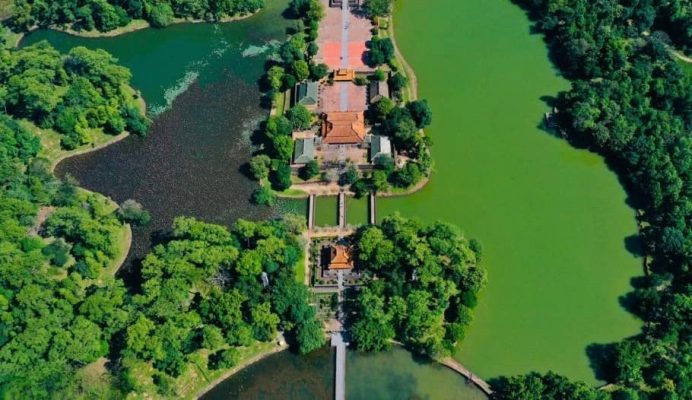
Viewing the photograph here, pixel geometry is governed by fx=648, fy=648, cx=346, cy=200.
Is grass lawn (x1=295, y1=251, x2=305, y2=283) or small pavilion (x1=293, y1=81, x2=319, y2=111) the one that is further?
small pavilion (x1=293, y1=81, x2=319, y2=111)

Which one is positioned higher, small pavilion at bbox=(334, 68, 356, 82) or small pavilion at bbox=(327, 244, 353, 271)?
small pavilion at bbox=(334, 68, 356, 82)

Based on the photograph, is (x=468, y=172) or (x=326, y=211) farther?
(x=468, y=172)

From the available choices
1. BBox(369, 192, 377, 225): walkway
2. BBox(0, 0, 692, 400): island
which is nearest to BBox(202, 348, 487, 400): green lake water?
BBox(0, 0, 692, 400): island

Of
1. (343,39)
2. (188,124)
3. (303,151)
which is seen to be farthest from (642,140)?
(188,124)

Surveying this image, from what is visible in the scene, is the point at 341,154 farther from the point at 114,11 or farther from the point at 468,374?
the point at 114,11

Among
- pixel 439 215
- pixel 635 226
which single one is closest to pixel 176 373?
pixel 439 215

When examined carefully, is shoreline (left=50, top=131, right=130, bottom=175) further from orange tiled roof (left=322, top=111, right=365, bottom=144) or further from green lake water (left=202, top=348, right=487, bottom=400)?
green lake water (left=202, top=348, right=487, bottom=400)

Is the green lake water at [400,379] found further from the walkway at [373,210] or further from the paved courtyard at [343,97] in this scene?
the paved courtyard at [343,97]
